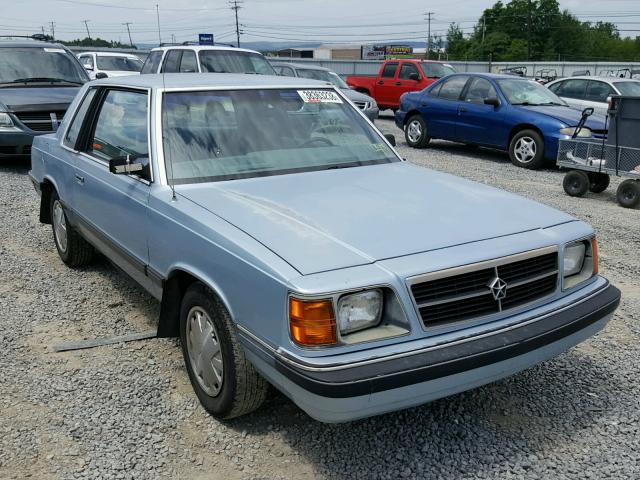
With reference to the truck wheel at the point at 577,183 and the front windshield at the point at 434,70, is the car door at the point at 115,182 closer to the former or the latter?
the truck wheel at the point at 577,183

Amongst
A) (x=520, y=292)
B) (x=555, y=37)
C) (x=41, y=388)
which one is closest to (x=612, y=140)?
(x=520, y=292)

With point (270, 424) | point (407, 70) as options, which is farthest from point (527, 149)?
point (270, 424)

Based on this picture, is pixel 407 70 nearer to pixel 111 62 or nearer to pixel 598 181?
pixel 111 62

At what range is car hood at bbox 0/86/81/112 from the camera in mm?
9157

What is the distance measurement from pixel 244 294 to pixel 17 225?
16.8 ft

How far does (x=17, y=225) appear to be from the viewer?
22.2 ft

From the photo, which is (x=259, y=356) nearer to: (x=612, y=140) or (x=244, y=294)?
(x=244, y=294)

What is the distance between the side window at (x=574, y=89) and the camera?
13148 mm

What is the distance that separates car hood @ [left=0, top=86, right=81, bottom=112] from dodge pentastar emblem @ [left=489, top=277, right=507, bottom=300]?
8.46 m

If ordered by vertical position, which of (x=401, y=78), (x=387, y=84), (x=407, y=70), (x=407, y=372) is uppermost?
(x=407, y=70)

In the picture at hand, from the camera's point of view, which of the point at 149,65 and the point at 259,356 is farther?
the point at 149,65

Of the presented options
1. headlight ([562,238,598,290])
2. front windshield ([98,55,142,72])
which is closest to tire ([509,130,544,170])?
headlight ([562,238,598,290])

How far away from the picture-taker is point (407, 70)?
1733 centimetres

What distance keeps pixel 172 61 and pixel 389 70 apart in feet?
24.5
